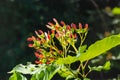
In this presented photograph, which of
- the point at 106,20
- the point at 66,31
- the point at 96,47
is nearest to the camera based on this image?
the point at 96,47

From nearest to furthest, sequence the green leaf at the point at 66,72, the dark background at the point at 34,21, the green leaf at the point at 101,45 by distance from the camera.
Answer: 1. the green leaf at the point at 101,45
2. the green leaf at the point at 66,72
3. the dark background at the point at 34,21

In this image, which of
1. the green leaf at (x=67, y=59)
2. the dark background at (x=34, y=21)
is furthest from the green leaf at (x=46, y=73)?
the dark background at (x=34, y=21)

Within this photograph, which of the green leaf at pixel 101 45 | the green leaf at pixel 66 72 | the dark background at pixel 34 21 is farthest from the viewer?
the dark background at pixel 34 21

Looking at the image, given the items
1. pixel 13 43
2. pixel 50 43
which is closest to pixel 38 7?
pixel 13 43

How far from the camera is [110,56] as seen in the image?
5.43m

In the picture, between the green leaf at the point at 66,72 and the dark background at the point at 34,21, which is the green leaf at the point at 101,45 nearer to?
the green leaf at the point at 66,72

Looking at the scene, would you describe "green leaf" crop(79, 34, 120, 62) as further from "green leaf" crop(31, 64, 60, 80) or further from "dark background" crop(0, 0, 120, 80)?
"dark background" crop(0, 0, 120, 80)

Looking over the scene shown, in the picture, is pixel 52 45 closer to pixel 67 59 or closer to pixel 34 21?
pixel 67 59

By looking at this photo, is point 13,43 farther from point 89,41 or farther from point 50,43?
point 50,43

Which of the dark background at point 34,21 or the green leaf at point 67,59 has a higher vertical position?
the dark background at point 34,21

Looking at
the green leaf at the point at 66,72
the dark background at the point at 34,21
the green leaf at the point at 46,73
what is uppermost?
the dark background at the point at 34,21

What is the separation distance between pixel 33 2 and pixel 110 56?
5.20 feet

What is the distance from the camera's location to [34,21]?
6414 millimetres

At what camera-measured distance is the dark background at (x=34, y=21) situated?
6090 millimetres
